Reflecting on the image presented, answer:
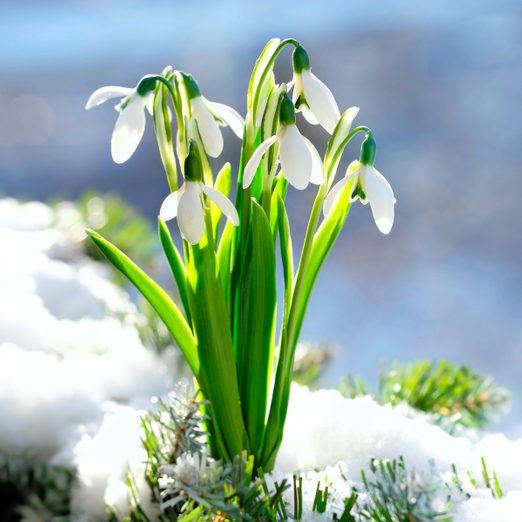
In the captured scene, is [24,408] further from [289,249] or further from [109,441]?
[289,249]

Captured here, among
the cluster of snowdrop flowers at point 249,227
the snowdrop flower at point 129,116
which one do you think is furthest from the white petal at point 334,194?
the snowdrop flower at point 129,116

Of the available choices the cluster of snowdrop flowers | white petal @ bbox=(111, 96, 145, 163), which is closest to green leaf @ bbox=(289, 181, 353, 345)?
the cluster of snowdrop flowers

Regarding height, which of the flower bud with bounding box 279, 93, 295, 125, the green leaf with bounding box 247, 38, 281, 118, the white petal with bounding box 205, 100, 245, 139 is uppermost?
the green leaf with bounding box 247, 38, 281, 118

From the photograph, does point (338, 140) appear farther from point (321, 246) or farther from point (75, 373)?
point (75, 373)

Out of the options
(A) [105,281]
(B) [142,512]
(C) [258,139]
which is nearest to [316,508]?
(B) [142,512]

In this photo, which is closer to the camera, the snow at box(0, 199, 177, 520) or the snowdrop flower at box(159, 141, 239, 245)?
the snowdrop flower at box(159, 141, 239, 245)

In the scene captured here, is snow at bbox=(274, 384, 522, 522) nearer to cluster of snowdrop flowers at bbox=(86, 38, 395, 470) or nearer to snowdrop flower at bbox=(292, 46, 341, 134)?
cluster of snowdrop flowers at bbox=(86, 38, 395, 470)

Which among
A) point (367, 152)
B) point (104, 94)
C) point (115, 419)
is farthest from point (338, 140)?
point (115, 419)

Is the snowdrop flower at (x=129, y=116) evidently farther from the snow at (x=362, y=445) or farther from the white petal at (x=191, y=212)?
the snow at (x=362, y=445)
